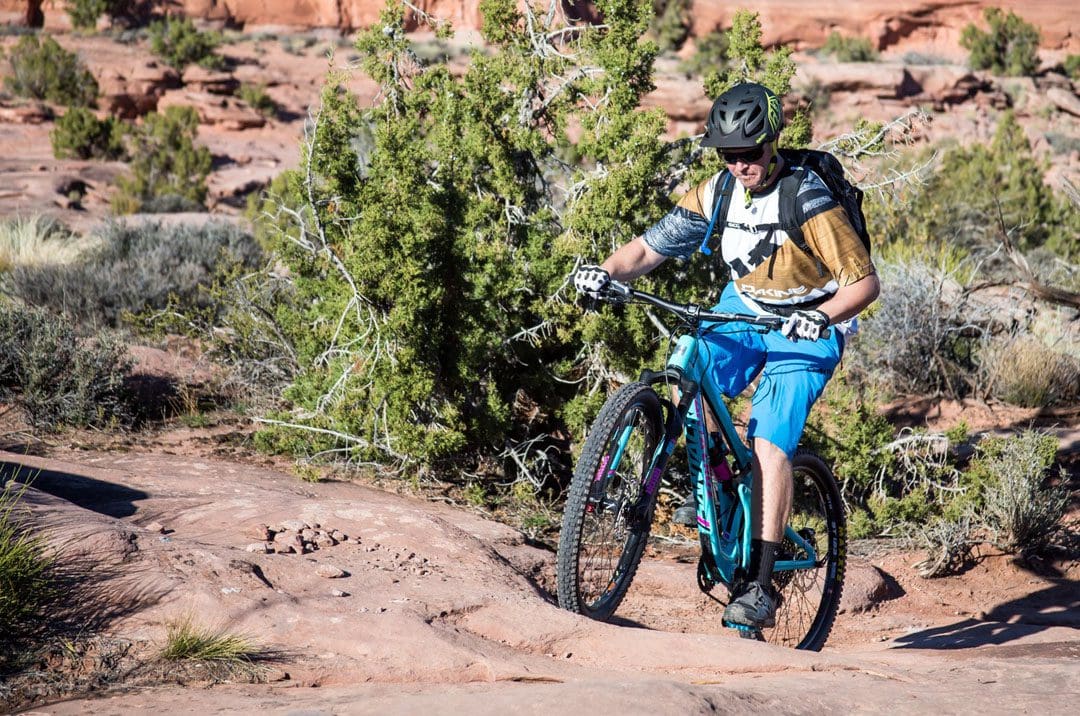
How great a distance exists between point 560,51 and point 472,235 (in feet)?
4.80

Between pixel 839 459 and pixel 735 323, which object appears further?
pixel 839 459

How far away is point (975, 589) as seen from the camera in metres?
6.02

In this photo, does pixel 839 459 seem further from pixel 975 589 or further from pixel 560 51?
pixel 560 51

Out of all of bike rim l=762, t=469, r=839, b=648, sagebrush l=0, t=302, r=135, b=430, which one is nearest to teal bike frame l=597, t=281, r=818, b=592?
bike rim l=762, t=469, r=839, b=648

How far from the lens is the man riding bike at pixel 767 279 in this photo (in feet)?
12.6

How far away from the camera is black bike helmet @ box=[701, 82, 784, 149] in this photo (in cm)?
379

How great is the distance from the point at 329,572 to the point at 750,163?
2.18 m

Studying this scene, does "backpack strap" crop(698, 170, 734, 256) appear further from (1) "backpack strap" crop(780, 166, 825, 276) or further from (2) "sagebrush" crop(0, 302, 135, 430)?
(2) "sagebrush" crop(0, 302, 135, 430)

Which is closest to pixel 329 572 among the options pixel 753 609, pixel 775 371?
pixel 753 609

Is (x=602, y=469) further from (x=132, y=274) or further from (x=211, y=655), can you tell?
(x=132, y=274)

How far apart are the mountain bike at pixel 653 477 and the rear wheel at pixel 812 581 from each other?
0.10m

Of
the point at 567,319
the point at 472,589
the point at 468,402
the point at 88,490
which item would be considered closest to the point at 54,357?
the point at 88,490

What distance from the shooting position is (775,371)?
13.4 feet

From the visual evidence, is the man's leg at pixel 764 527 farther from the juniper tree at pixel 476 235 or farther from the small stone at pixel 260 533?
the juniper tree at pixel 476 235
